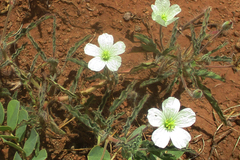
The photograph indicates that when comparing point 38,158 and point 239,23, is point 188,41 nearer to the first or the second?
point 239,23

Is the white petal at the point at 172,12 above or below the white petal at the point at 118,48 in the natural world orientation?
above

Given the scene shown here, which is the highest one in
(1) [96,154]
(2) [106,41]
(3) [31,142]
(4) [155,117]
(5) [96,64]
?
(2) [106,41]

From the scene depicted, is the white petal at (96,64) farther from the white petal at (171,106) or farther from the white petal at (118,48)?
the white petal at (171,106)

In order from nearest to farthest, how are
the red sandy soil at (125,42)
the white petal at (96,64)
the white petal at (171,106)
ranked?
the white petal at (171,106) < the white petal at (96,64) < the red sandy soil at (125,42)

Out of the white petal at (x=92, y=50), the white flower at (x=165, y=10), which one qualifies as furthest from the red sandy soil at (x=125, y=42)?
the white petal at (x=92, y=50)

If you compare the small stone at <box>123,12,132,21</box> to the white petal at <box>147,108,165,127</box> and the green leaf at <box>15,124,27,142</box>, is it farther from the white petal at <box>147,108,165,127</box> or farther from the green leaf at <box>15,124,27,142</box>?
the green leaf at <box>15,124,27,142</box>

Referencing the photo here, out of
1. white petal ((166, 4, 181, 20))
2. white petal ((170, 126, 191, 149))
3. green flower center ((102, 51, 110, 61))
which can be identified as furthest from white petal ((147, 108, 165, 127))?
white petal ((166, 4, 181, 20))

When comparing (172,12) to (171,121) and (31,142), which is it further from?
(31,142)

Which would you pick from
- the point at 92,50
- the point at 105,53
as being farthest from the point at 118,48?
the point at 92,50
